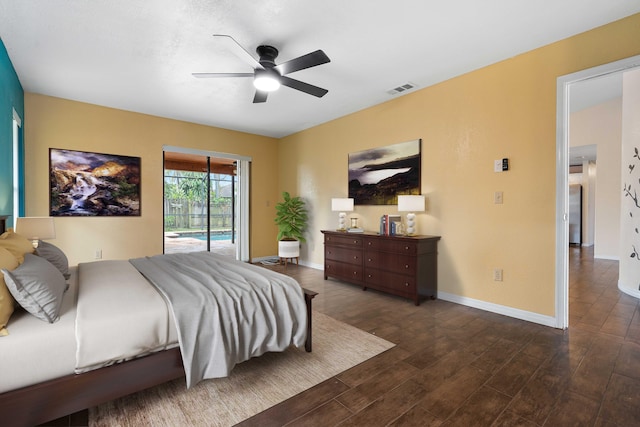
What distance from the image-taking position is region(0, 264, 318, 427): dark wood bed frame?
1411 millimetres

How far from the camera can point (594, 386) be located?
199cm

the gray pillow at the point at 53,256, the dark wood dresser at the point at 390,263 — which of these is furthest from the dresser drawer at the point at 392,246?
the gray pillow at the point at 53,256

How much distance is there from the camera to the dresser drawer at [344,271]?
175 inches

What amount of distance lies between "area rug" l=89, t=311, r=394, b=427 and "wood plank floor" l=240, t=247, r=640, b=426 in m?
0.11

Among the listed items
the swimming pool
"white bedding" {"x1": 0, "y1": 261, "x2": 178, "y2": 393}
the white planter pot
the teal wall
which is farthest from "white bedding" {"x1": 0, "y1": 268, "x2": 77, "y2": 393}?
the swimming pool

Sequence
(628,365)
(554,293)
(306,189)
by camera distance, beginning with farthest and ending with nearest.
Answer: (306,189) < (554,293) < (628,365)

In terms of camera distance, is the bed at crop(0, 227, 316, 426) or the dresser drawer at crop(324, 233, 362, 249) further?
the dresser drawer at crop(324, 233, 362, 249)

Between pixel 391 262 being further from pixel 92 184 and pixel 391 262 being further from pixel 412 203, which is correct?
pixel 92 184

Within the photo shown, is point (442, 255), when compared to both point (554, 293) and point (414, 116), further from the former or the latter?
point (414, 116)

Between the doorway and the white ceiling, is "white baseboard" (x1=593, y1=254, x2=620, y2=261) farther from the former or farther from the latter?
the doorway

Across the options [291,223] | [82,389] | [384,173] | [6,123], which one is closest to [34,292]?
[82,389]

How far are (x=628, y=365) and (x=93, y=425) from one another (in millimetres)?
3634

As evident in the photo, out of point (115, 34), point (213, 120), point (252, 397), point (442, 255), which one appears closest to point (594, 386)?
point (442, 255)

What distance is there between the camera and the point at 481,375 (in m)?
2.14
